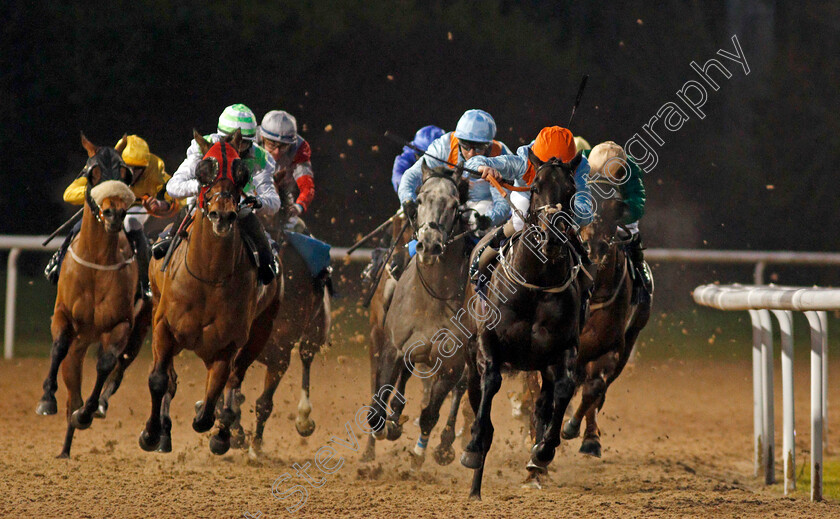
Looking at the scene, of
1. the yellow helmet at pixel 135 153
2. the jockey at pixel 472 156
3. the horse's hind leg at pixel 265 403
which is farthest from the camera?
the horse's hind leg at pixel 265 403

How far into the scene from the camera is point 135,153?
6.91 metres

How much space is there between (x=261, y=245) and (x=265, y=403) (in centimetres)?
156

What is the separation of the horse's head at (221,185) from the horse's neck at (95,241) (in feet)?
3.41

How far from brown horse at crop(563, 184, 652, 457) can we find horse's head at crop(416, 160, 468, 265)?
0.73 meters

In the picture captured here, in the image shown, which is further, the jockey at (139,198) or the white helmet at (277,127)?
the white helmet at (277,127)

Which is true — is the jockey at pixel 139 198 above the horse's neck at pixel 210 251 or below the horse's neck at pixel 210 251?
above

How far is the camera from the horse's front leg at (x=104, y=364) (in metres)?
6.33

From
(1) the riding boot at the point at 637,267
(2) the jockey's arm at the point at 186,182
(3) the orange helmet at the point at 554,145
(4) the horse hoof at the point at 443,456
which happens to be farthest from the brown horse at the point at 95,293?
(1) the riding boot at the point at 637,267

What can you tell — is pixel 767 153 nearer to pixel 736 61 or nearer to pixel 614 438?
pixel 736 61

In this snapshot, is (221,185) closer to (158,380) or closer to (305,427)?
(158,380)

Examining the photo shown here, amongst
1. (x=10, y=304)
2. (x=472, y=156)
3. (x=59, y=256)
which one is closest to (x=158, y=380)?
(x=59, y=256)

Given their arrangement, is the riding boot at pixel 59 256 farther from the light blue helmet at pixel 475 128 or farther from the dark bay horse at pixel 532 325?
the dark bay horse at pixel 532 325

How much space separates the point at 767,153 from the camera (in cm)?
2288

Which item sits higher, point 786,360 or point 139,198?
point 139,198
